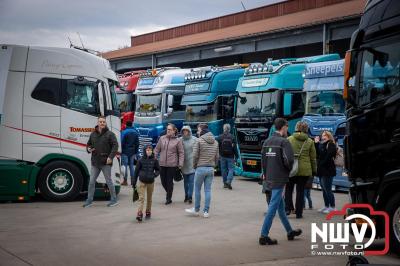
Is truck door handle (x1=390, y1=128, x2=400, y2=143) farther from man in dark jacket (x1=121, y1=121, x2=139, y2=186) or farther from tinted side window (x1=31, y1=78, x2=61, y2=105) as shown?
man in dark jacket (x1=121, y1=121, x2=139, y2=186)

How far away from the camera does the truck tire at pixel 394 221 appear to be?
27.3ft

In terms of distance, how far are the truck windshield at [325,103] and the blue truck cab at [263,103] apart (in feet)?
2.84

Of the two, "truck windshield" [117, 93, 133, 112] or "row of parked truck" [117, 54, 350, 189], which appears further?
"truck windshield" [117, 93, 133, 112]

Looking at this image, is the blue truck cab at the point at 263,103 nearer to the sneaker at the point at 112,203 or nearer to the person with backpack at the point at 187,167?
the person with backpack at the point at 187,167

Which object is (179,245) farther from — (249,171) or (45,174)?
(249,171)

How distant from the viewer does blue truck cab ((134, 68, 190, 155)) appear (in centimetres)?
2402

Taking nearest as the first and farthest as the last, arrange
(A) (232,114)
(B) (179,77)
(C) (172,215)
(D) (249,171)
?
(C) (172,215), (D) (249,171), (A) (232,114), (B) (179,77)

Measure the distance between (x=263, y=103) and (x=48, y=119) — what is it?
7.38 metres

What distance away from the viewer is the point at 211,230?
1090 cm

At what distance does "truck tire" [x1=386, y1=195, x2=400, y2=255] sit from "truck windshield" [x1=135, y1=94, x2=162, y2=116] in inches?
647

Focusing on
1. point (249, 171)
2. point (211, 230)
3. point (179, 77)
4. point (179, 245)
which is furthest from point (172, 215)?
point (179, 77)

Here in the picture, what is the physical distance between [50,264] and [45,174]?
6.64 m

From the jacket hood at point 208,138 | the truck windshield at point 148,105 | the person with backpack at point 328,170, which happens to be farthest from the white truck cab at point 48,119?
the truck windshield at point 148,105

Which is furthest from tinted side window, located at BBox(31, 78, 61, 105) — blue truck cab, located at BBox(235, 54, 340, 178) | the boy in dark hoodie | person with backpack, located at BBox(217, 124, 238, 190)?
blue truck cab, located at BBox(235, 54, 340, 178)
